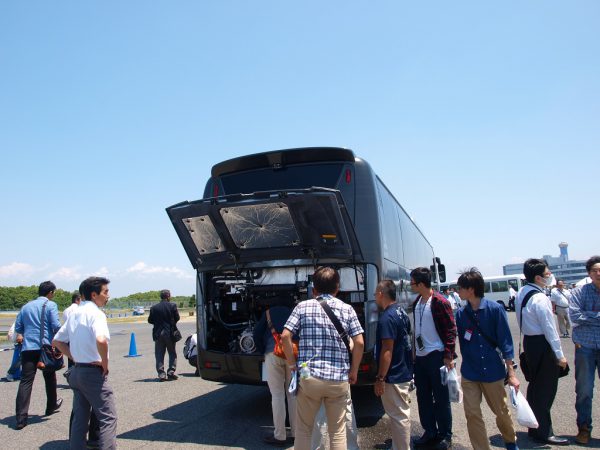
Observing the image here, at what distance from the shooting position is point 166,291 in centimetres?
1021

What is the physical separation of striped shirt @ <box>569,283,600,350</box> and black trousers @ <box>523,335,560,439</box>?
59cm

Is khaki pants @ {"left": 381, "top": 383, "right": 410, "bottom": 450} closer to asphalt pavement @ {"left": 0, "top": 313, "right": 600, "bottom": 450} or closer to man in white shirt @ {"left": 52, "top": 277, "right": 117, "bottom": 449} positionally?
asphalt pavement @ {"left": 0, "top": 313, "right": 600, "bottom": 450}

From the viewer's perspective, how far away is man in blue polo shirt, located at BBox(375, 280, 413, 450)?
4.45m

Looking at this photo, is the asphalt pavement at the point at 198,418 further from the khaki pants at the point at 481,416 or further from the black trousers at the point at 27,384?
the khaki pants at the point at 481,416

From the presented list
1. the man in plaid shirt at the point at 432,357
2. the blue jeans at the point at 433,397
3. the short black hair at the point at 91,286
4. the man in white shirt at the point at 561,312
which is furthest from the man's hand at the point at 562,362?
the man in white shirt at the point at 561,312

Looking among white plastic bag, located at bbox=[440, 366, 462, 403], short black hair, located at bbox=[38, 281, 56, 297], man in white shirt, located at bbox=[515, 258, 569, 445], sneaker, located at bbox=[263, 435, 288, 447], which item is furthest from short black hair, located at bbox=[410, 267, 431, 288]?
short black hair, located at bbox=[38, 281, 56, 297]

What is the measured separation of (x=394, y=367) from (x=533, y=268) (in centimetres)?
204

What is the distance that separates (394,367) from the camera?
4.60 metres

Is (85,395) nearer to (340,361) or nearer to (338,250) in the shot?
(340,361)

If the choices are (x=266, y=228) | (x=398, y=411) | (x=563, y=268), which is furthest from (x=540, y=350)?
(x=563, y=268)

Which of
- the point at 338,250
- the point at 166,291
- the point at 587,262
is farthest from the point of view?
the point at 166,291

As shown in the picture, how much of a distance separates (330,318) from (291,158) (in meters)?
3.36

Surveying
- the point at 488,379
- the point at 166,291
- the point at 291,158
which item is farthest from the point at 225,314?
the point at 488,379

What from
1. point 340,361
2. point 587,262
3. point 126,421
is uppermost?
point 587,262
